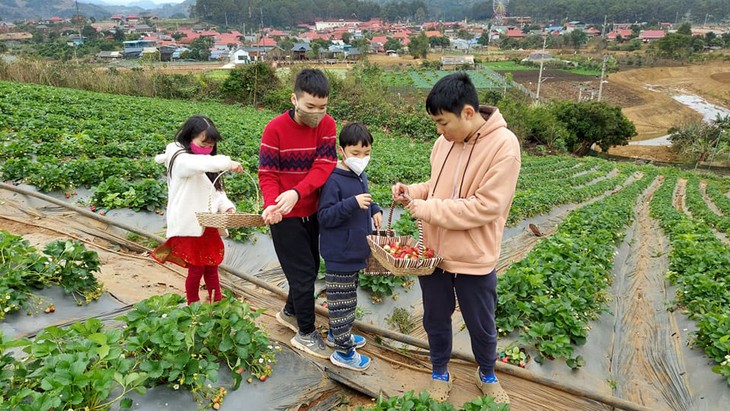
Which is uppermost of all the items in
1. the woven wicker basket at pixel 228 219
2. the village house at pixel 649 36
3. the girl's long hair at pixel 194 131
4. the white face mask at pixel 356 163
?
the village house at pixel 649 36

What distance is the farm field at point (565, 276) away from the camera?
378 cm

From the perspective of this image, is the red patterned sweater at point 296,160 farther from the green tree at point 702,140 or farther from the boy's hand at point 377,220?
the green tree at point 702,140

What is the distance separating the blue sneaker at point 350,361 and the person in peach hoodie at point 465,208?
0.56m

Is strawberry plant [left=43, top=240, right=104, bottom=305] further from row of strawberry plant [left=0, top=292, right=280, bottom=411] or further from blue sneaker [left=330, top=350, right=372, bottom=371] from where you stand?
blue sneaker [left=330, top=350, right=372, bottom=371]

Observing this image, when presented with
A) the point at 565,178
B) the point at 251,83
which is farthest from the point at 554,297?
the point at 251,83

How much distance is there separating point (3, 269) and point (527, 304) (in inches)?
178

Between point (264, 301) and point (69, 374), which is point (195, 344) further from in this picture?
point (264, 301)

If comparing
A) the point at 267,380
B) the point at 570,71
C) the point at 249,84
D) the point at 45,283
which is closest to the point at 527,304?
the point at 267,380

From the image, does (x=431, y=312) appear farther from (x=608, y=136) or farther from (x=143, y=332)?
(x=608, y=136)

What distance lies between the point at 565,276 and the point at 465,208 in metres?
3.07

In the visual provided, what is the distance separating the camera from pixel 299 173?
3.14 m

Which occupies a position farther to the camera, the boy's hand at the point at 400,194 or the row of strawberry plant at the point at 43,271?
the row of strawberry plant at the point at 43,271

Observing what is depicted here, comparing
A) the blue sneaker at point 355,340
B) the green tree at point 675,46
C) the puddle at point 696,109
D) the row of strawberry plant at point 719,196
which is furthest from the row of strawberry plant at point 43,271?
the green tree at point 675,46

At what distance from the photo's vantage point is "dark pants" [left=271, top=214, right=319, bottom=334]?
320 centimetres
